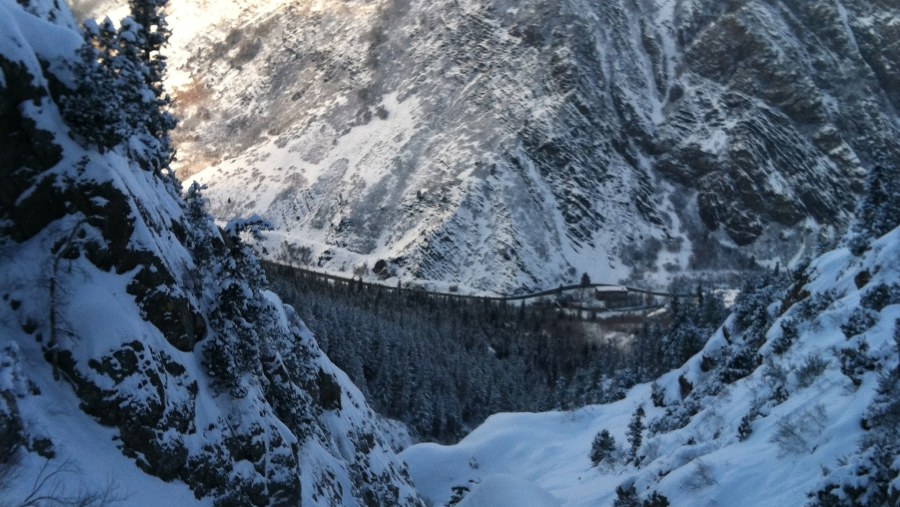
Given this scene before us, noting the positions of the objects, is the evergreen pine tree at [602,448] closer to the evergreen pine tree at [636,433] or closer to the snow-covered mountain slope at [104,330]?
the evergreen pine tree at [636,433]

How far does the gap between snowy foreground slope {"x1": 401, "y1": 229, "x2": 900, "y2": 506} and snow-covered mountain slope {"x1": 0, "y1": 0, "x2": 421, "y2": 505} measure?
10.7 m

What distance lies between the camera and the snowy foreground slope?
52.4ft

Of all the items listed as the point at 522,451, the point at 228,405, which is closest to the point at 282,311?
the point at 228,405

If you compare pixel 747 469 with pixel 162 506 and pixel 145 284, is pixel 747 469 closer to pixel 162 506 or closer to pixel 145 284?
pixel 162 506

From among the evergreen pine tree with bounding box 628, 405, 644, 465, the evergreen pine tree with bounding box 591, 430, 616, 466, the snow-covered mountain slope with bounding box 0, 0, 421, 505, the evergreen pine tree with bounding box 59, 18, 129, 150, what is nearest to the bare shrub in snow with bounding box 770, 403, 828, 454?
the snow-covered mountain slope with bounding box 0, 0, 421, 505

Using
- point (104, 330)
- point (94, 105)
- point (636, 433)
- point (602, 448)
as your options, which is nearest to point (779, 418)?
point (636, 433)

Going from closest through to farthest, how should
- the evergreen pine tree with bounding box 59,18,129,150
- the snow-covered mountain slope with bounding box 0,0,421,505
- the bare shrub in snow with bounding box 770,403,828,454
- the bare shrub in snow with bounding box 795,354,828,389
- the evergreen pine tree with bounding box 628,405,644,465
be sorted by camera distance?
1. the snow-covered mountain slope with bounding box 0,0,421,505
2. the evergreen pine tree with bounding box 59,18,129,150
3. the bare shrub in snow with bounding box 770,403,828,454
4. the bare shrub in snow with bounding box 795,354,828,389
5. the evergreen pine tree with bounding box 628,405,644,465

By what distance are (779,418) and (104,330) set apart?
15.6 metres

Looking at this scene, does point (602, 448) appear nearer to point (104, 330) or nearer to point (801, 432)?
point (801, 432)

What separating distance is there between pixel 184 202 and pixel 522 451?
1059 inches

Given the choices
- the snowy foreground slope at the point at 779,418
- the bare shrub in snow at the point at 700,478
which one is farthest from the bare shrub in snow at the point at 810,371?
the bare shrub in snow at the point at 700,478

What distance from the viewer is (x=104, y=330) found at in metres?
15.5

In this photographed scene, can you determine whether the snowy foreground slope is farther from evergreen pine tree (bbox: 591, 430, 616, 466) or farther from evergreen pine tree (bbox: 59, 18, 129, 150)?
evergreen pine tree (bbox: 59, 18, 129, 150)

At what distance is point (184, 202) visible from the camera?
2250 centimetres
